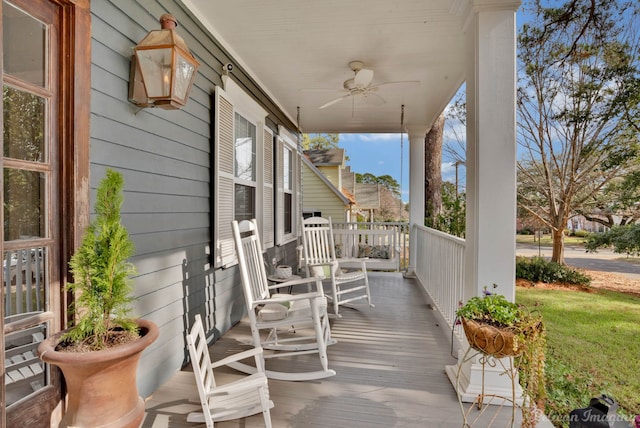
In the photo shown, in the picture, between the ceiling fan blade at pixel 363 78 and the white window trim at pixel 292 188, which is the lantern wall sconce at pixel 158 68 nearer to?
the ceiling fan blade at pixel 363 78

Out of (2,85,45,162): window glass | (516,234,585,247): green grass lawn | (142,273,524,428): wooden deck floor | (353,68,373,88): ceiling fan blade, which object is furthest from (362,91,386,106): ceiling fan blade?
(516,234,585,247): green grass lawn

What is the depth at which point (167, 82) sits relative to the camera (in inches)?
76.9

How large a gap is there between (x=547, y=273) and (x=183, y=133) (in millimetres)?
8386

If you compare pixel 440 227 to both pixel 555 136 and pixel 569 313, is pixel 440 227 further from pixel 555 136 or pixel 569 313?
pixel 555 136

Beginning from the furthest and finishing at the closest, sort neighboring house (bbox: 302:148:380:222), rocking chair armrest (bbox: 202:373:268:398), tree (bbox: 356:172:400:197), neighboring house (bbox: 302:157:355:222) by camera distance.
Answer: tree (bbox: 356:172:400:197) → neighboring house (bbox: 302:148:380:222) → neighboring house (bbox: 302:157:355:222) → rocking chair armrest (bbox: 202:373:268:398)

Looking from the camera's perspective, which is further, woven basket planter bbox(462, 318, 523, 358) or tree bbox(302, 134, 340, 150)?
tree bbox(302, 134, 340, 150)

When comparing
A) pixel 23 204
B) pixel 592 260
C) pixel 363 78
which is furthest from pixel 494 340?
pixel 592 260

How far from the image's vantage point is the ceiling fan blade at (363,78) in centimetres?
357

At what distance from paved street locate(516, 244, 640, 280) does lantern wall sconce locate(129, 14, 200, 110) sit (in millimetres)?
8874

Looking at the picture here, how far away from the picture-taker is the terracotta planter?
4.35ft

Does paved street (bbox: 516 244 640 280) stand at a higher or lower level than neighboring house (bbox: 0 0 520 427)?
lower

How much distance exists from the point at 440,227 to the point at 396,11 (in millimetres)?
3944

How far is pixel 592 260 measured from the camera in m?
8.85

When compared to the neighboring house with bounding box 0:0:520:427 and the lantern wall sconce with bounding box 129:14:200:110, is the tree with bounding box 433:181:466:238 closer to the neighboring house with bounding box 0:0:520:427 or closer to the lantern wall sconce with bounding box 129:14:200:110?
the neighboring house with bounding box 0:0:520:427
